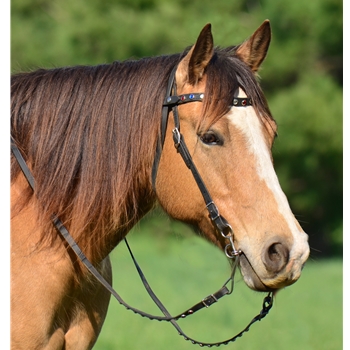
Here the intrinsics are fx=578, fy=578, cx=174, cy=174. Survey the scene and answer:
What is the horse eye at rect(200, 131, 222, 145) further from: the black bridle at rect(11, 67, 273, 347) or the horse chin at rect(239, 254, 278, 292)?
the horse chin at rect(239, 254, 278, 292)

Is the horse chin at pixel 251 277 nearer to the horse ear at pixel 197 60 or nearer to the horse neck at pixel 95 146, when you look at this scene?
the horse neck at pixel 95 146

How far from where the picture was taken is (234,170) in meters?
2.53

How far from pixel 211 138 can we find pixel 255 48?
0.65 meters

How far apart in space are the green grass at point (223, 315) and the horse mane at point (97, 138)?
1.91 ft

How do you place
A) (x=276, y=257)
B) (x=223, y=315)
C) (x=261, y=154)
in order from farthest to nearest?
(x=223, y=315) → (x=261, y=154) → (x=276, y=257)

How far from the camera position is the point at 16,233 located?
269 centimetres

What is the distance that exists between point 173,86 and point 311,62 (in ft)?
49.6

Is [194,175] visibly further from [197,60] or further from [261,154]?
[197,60]

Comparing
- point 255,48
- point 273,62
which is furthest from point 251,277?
point 273,62

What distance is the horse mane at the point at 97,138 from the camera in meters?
2.71

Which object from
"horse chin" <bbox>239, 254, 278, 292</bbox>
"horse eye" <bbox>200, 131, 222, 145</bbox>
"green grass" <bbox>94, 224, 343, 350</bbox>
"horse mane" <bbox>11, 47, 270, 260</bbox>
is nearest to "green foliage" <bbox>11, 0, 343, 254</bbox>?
"green grass" <bbox>94, 224, 343, 350</bbox>

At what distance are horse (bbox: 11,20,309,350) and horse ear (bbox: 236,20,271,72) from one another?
0.02 meters

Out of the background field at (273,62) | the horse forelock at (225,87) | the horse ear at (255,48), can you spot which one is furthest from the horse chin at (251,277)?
the background field at (273,62)

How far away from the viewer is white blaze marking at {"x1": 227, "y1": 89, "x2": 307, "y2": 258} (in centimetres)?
239
